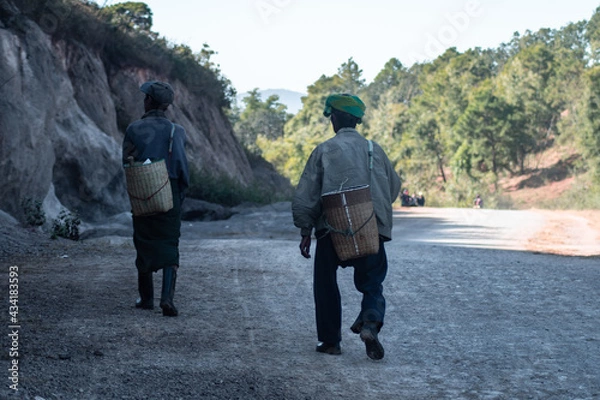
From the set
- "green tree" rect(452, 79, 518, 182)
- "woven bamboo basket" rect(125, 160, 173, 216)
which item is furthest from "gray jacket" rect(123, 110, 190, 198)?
"green tree" rect(452, 79, 518, 182)

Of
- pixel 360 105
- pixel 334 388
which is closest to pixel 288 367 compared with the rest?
pixel 334 388

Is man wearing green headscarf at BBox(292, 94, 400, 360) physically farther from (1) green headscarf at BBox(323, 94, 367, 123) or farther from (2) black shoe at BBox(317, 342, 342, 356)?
(1) green headscarf at BBox(323, 94, 367, 123)

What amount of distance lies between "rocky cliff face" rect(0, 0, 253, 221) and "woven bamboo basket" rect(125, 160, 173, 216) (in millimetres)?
8068

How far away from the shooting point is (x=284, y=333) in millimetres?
6453

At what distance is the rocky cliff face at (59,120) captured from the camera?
580 inches

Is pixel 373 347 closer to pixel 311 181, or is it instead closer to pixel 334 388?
pixel 334 388

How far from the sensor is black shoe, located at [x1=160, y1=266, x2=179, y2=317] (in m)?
6.86

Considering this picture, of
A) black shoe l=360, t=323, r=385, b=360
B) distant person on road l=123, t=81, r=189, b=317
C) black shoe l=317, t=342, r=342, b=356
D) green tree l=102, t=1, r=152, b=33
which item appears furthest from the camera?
green tree l=102, t=1, r=152, b=33

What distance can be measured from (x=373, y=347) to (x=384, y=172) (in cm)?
123

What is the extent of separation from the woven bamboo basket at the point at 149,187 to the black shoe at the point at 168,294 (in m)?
0.53

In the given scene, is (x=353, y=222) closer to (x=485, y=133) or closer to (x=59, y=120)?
(x=59, y=120)

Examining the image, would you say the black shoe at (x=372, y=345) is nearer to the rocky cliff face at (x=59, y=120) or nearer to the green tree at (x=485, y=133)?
the rocky cliff face at (x=59, y=120)

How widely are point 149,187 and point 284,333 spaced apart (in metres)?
1.61

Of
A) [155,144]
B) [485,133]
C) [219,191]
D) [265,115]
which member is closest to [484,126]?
[485,133]
